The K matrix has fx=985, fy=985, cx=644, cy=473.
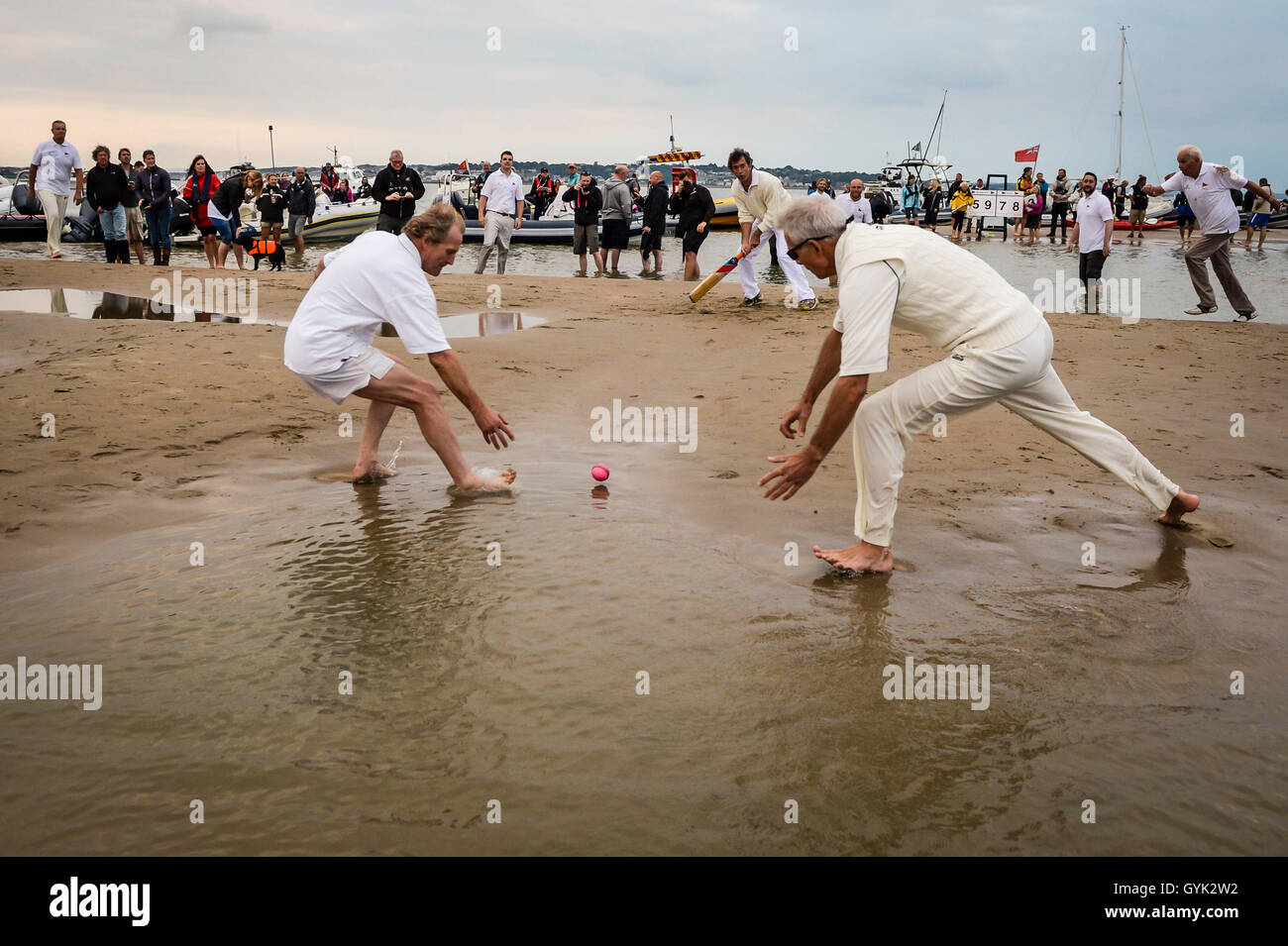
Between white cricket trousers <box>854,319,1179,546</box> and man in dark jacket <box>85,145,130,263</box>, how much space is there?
1629 cm

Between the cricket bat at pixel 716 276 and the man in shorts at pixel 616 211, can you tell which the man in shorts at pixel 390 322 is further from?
the man in shorts at pixel 616 211

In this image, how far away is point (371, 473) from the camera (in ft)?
A: 20.6

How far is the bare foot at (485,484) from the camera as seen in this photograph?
601 centimetres

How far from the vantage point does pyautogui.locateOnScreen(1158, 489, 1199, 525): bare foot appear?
545 cm

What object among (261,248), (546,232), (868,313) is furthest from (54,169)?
(868,313)

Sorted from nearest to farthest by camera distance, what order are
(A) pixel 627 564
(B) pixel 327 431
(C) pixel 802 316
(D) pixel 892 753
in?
1. (D) pixel 892 753
2. (A) pixel 627 564
3. (B) pixel 327 431
4. (C) pixel 802 316

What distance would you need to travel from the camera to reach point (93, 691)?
3604 millimetres

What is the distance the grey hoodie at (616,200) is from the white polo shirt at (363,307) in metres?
13.9

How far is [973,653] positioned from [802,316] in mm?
8782

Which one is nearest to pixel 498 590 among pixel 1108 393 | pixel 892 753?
pixel 892 753

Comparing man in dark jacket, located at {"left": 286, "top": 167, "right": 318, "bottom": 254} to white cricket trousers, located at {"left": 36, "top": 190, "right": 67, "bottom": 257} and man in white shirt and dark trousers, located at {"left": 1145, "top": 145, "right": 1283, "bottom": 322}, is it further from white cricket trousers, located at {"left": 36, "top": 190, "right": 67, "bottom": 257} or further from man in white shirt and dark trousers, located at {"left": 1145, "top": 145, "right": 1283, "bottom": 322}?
man in white shirt and dark trousers, located at {"left": 1145, "top": 145, "right": 1283, "bottom": 322}

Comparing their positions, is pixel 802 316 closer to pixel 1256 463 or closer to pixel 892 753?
pixel 1256 463

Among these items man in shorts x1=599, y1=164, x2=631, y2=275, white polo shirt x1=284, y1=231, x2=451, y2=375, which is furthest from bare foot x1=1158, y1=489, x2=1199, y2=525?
man in shorts x1=599, y1=164, x2=631, y2=275

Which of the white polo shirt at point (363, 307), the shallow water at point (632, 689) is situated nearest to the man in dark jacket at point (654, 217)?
the white polo shirt at point (363, 307)
